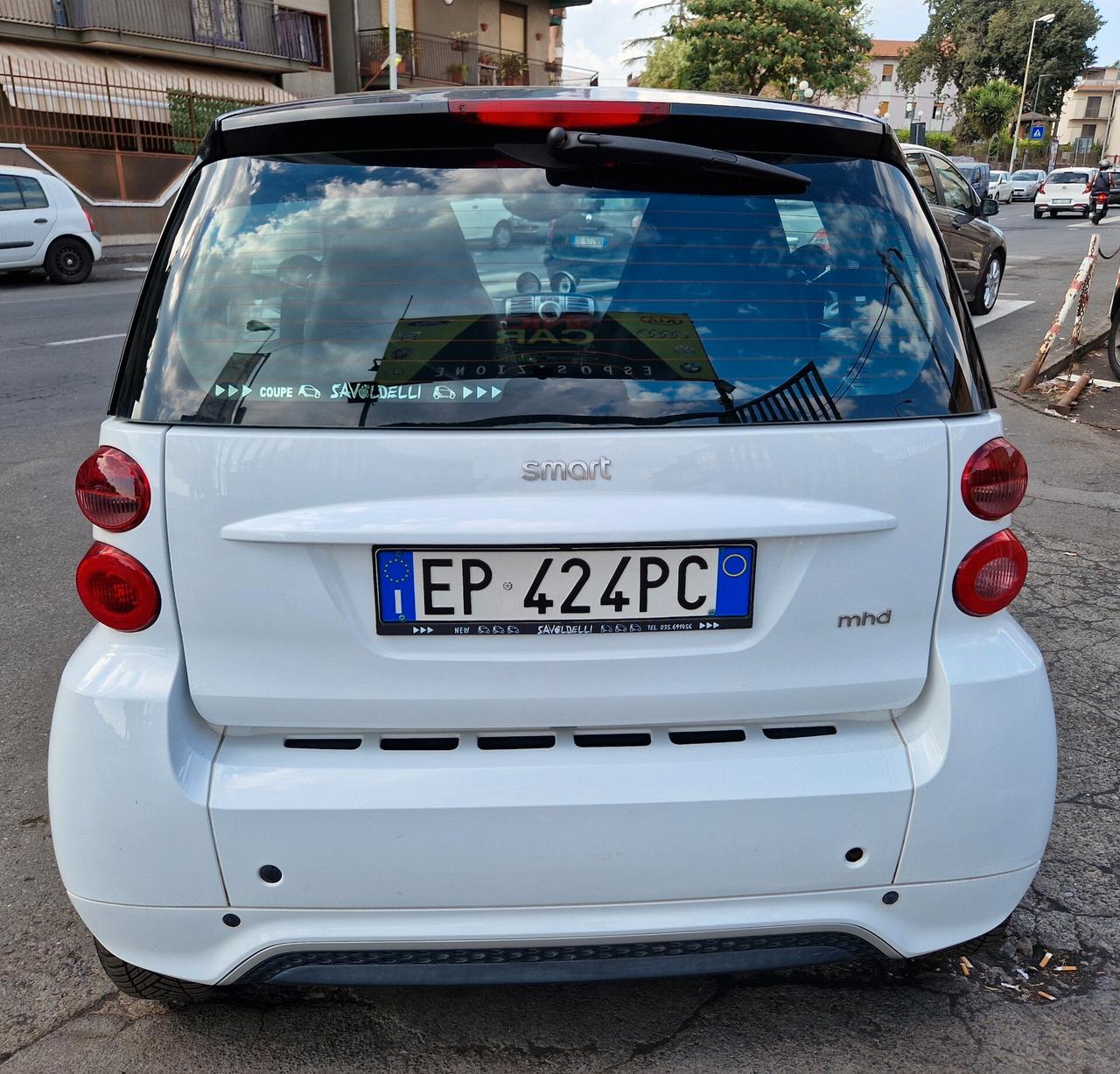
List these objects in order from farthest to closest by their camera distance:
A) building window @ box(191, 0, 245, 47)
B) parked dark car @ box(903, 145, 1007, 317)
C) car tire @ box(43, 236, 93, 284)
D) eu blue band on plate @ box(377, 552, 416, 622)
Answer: building window @ box(191, 0, 245, 47) < car tire @ box(43, 236, 93, 284) < parked dark car @ box(903, 145, 1007, 317) < eu blue band on plate @ box(377, 552, 416, 622)

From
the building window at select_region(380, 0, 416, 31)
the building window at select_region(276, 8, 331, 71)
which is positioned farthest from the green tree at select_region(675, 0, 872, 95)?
the building window at select_region(276, 8, 331, 71)

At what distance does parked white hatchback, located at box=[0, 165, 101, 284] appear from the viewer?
50.2 feet

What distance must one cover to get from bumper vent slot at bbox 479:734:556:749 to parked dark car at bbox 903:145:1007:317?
38.0ft

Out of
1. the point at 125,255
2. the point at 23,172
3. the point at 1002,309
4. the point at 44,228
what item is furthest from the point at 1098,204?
the point at 23,172

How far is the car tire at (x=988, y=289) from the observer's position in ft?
40.9

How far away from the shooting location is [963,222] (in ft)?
40.7

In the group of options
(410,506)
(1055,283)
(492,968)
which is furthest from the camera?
(1055,283)

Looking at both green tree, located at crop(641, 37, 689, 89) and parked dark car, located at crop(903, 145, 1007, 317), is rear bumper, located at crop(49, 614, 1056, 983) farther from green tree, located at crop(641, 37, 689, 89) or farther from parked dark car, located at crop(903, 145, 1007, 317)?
green tree, located at crop(641, 37, 689, 89)

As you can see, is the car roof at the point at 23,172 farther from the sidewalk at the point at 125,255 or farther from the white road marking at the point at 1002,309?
the white road marking at the point at 1002,309

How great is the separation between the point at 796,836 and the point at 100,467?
1.37 metres

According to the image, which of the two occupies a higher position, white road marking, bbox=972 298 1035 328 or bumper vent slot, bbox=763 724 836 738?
bumper vent slot, bbox=763 724 836 738

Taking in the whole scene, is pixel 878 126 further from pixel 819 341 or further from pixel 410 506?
pixel 410 506

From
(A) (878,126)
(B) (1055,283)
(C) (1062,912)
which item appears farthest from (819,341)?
(B) (1055,283)

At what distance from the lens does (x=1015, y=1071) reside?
80.4 inches
